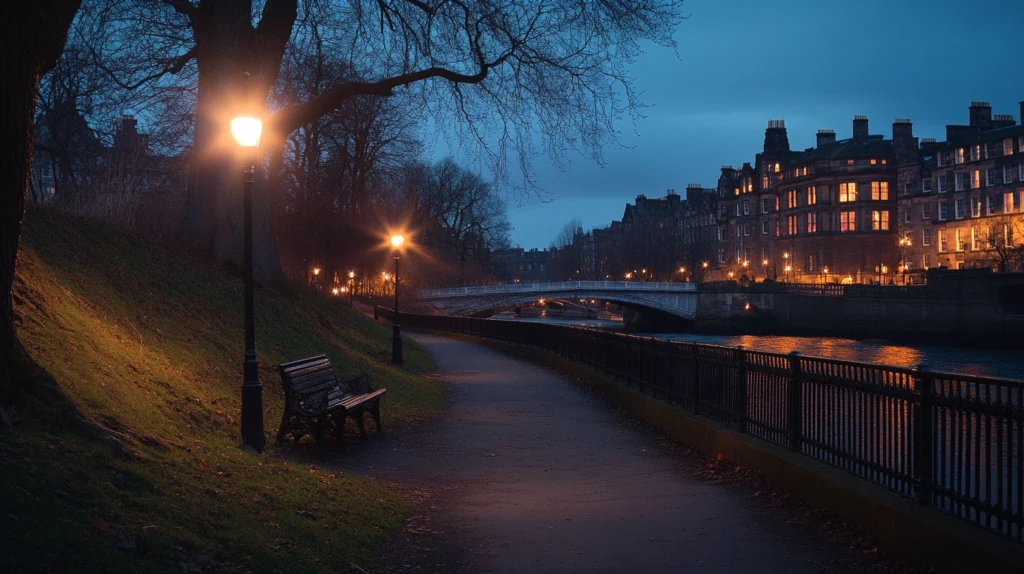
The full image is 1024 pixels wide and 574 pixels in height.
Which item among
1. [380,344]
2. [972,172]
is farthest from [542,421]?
[972,172]

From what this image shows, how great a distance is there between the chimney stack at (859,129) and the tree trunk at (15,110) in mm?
100691

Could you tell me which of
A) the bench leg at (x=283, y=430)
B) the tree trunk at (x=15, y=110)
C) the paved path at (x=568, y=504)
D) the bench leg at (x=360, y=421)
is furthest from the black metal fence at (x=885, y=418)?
the tree trunk at (x=15, y=110)

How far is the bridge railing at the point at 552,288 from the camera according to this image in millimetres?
74688

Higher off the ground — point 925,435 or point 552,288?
point 552,288

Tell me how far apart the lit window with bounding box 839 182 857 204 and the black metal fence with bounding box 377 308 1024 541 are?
8986 centimetres

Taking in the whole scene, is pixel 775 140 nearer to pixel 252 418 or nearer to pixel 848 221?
pixel 848 221

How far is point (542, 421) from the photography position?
50.9 ft

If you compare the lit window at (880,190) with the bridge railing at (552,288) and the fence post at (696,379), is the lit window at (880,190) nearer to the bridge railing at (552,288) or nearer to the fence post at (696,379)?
the bridge railing at (552,288)

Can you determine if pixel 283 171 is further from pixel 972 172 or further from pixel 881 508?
pixel 972 172

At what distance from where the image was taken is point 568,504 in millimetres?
8992

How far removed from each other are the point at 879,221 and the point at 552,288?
128 feet

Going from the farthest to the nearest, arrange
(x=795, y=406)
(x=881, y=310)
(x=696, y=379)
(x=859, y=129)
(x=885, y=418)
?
1. (x=859, y=129)
2. (x=881, y=310)
3. (x=696, y=379)
4. (x=795, y=406)
5. (x=885, y=418)

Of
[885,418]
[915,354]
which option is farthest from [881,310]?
[885,418]

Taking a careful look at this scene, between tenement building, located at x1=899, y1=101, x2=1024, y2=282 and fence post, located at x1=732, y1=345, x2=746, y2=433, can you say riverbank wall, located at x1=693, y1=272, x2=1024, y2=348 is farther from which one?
fence post, located at x1=732, y1=345, x2=746, y2=433
